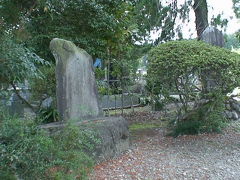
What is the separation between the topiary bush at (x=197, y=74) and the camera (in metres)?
5.32

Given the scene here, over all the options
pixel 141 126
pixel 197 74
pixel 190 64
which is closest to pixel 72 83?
pixel 190 64

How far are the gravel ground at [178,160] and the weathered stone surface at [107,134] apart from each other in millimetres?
130

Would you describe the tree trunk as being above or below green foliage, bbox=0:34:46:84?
above

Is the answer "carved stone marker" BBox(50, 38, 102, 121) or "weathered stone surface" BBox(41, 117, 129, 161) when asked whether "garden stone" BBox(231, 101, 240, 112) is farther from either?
"carved stone marker" BBox(50, 38, 102, 121)

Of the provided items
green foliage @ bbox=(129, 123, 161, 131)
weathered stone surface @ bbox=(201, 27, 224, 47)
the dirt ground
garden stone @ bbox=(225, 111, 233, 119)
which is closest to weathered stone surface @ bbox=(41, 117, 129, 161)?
the dirt ground

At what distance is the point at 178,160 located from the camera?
189 inches

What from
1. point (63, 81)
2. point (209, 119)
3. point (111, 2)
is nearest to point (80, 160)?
point (63, 81)

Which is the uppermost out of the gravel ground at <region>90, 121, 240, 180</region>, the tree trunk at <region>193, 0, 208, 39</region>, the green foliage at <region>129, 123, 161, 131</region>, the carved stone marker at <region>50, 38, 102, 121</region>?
the tree trunk at <region>193, 0, 208, 39</region>

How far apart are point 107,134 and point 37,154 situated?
2250 millimetres

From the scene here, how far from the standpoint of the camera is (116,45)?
841 centimetres

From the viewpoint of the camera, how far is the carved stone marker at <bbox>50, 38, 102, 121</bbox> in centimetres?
498

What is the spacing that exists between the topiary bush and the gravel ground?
1.53 feet

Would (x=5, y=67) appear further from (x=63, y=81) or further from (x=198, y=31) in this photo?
(x=198, y=31)

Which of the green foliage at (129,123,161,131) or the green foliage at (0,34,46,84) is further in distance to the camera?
the green foliage at (129,123,161,131)
